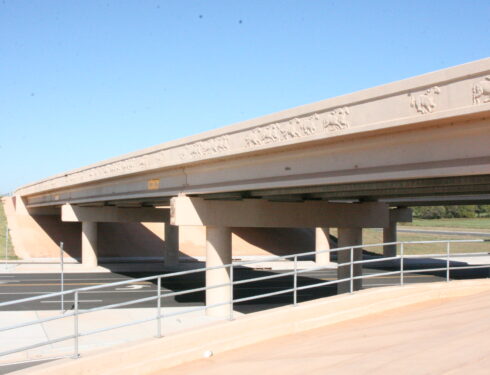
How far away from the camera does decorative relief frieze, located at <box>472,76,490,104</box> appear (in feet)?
32.8

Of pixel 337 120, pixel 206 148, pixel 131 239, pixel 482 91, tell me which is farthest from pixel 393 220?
pixel 482 91

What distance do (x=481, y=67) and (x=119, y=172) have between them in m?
20.1

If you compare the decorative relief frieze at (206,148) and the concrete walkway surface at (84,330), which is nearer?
the concrete walkway surface at (84,330)

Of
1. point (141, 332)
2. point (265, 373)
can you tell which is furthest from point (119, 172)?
point (265, 373)

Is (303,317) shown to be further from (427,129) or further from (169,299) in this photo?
(169,299)

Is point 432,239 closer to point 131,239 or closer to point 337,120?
point 131,239

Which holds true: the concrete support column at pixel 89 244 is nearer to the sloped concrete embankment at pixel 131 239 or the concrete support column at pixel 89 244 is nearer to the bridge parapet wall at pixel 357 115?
the sloped concrete embankment at pixel 131 239

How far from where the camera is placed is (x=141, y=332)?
17672 millimetres

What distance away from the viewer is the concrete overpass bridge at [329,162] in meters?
10.9

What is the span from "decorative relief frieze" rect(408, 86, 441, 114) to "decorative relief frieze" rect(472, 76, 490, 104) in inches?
→ 29.8

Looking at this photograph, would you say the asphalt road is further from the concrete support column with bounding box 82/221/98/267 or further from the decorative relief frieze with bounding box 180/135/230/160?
the decorative relief frieze with bounding box 180/135/230/160

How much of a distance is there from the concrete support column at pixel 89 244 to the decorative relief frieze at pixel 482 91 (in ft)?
115

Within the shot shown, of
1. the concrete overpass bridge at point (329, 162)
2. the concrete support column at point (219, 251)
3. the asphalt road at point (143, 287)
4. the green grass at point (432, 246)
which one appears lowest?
the green grass at point (432, 246)

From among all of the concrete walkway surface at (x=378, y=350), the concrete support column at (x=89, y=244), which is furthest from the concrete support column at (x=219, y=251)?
the concrete support column at (x=89, y=244)
